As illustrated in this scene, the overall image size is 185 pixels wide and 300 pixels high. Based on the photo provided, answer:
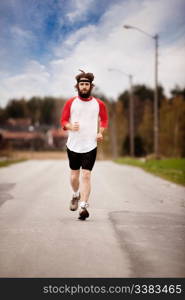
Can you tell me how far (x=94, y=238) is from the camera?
5.95 m

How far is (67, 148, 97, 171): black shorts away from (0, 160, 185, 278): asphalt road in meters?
0.79

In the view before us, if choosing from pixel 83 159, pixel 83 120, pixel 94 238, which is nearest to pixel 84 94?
pixel 83 120

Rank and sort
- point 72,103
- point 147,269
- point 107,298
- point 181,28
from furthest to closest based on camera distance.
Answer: point 181,28
point 72,103
point 147,269
point 107,298

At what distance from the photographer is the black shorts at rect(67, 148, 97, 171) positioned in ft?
24.3

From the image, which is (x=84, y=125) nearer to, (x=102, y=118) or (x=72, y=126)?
(x=72, y=126)

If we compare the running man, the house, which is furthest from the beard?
the house

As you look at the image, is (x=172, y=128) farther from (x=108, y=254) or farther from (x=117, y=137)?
(x=108, y=254)

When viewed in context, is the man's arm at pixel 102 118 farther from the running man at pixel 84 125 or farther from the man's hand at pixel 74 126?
the man's hand at pixel 74 126

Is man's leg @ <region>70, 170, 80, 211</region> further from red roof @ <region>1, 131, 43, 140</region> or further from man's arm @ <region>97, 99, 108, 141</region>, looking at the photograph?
red roof @ <region>1, 131, 43, 140</region>

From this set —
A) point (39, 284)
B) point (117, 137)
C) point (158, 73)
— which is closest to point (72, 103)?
point (39, 284)

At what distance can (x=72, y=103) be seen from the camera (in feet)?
24.0

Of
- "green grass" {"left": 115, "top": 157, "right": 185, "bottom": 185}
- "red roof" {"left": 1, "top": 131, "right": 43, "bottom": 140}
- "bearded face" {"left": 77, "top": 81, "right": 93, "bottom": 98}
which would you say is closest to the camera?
"bearded face" {"left": 77, "top": 81, "right": 93, "bottom": 98}

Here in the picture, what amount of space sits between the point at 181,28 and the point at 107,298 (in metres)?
5.78

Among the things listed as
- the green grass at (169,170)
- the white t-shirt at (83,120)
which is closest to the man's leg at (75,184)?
the white t-shirt at (83,120)
